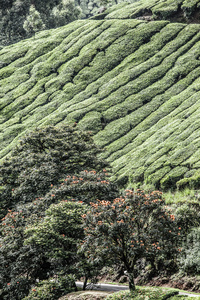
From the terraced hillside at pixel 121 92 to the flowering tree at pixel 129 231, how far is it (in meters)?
15.5

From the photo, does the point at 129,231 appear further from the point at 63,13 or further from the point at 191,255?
the point at 63,13

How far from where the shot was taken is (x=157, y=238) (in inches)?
677

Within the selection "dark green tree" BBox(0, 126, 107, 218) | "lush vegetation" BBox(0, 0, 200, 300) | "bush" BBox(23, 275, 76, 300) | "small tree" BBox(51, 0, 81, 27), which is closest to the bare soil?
"bush" BBox(23, 275, 76, 300)

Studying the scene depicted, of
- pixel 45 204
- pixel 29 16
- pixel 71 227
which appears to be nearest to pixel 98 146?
pixel 45 204

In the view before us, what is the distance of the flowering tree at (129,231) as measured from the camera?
53.5 ft

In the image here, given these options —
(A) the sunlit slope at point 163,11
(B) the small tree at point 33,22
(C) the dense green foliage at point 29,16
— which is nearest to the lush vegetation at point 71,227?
(A) the sunlit slope at point 163,11

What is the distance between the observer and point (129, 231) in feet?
55.0

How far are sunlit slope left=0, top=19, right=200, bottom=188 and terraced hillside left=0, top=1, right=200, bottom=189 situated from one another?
0.16m

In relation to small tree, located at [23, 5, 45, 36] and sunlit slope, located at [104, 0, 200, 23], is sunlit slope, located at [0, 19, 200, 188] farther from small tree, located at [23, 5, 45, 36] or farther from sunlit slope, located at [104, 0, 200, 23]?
small tree, located at [23, 5, 45, 36]

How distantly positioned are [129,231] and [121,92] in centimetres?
4778

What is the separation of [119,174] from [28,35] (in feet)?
282

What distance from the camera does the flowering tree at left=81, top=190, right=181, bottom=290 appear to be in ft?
53.5

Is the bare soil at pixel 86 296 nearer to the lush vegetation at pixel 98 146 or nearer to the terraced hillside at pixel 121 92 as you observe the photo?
the lush vegetation at pixel 98 146

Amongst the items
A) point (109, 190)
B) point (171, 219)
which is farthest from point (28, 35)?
point (171, 219)
